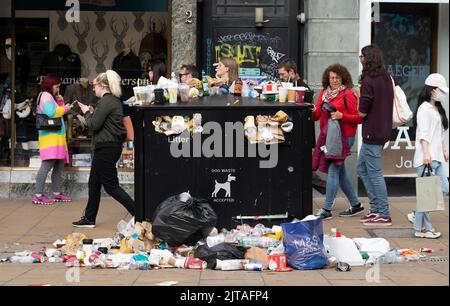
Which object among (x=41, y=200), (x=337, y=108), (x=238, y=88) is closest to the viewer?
(x=238, y=88)

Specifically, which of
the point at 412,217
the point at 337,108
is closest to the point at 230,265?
the point at 337,108

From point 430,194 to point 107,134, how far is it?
357 centimetres

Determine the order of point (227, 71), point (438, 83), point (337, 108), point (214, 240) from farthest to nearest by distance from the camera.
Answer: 1. point (337, 108)
2. point (227, 71)
3. point (438, 83)
4. point (214, 240)

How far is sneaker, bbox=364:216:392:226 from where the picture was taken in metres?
9.72

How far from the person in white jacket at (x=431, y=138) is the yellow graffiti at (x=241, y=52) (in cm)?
330

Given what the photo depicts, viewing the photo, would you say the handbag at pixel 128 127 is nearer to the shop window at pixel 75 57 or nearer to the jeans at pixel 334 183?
the jeans at pixel 334 183

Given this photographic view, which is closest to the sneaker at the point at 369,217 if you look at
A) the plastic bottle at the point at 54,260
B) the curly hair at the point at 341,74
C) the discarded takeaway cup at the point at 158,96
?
the curly hair at the point at 341,74

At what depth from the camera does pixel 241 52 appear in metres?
11.9

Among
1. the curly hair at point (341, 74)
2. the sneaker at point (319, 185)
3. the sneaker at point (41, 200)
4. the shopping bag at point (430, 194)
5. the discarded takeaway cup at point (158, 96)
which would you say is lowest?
the sneaker at point (41, 200)

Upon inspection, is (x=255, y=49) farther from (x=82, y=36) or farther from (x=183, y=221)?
(x=183, y=221)

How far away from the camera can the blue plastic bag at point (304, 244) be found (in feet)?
24.1

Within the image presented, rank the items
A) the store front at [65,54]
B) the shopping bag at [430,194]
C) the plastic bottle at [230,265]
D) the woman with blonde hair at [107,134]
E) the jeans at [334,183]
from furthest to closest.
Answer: the store front at [65,54] < the jeans at [334,183] < the woman with blonde hair at [107,134] < the shopping bag at [430,194] < the plastic bottle at [230,265]

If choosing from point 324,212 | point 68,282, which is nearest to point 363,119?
point 324,212
